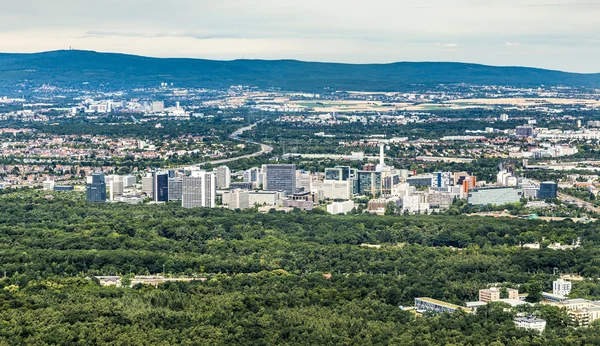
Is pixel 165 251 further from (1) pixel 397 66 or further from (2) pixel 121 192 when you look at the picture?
(1) pixel 397 66

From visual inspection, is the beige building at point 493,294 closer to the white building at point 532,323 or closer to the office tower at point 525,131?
the white building at point 532,323

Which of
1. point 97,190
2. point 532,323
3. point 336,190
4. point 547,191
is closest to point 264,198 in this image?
point 336,190

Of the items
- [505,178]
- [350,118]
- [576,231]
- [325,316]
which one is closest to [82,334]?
[325,316]

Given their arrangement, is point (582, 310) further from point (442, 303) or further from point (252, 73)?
point (252, 73)

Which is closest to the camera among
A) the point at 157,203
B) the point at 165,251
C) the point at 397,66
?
the point at 165,251

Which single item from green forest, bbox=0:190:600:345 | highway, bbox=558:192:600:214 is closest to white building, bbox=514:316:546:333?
green forest, bbox=0:190:600:345

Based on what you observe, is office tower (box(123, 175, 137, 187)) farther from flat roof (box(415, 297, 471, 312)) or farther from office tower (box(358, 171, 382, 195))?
flat roof (box(415, 297, 471, 312))
